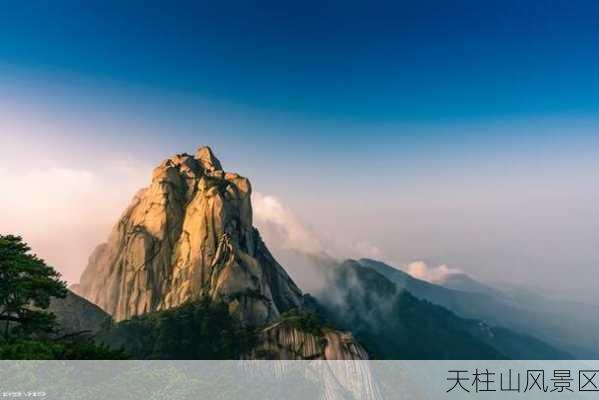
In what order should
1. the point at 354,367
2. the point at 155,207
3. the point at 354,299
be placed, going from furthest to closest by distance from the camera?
the point at 354,299, the point at 155,207, the point at 354,367

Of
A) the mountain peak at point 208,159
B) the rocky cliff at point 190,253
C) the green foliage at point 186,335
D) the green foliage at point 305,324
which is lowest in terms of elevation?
the green foliage at point 186,335

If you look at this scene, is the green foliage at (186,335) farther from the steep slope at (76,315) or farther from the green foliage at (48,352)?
the green foliage at (48,352)

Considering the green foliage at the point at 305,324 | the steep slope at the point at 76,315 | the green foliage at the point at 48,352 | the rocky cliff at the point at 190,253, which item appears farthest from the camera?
the rocky cliff at the point at 190,253

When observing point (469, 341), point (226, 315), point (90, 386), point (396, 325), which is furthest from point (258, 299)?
point (469, 341)

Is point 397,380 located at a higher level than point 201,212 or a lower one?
lower

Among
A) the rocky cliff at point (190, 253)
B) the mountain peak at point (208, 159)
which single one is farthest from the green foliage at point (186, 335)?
the mountain peak at point (208, 159)

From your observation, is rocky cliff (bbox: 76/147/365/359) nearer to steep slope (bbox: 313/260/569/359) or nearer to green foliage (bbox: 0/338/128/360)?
Result: green foliage (bbox: 0/338/128/360)

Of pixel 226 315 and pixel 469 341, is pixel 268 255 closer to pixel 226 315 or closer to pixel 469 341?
pixel 226 315

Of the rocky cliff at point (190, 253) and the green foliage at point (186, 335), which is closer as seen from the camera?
the green foliage at point (186, 335)
